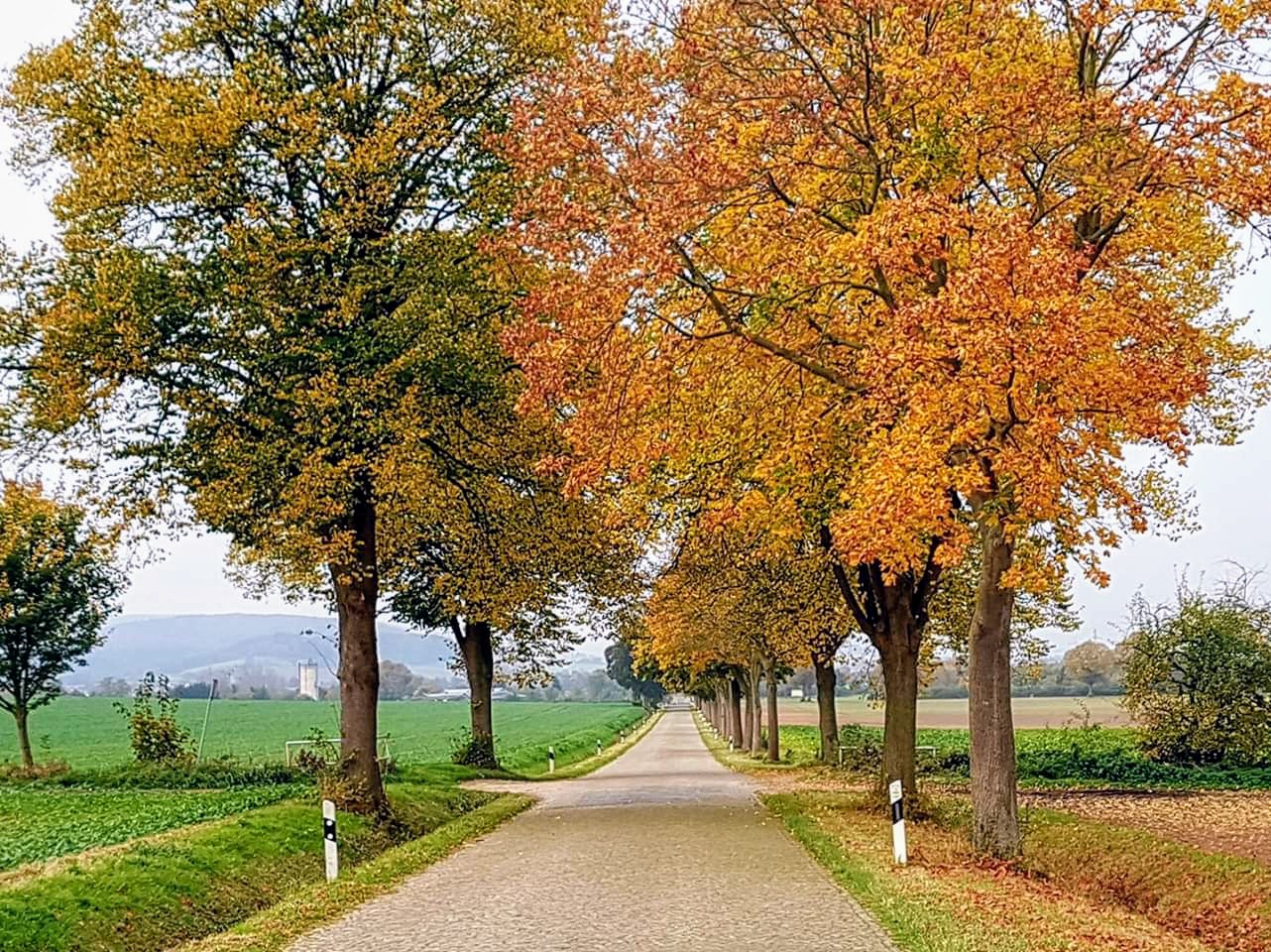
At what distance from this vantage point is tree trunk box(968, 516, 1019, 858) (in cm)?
1589

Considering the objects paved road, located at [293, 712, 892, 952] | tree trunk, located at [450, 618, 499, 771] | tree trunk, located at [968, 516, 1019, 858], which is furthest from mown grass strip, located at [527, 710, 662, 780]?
tree trunk, located at [968, 516, 1019, 858]

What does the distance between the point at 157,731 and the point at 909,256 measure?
2846cm

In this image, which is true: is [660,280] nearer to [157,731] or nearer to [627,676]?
[157,731]

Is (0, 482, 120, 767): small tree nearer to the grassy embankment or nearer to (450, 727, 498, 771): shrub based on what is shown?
(450, 727, 498, 771): shrub

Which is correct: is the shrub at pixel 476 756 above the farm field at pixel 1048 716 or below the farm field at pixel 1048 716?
above

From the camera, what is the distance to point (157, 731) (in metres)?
34.8

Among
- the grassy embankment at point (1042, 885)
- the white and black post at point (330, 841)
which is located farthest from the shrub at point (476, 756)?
the white and black post at point (330, 841)


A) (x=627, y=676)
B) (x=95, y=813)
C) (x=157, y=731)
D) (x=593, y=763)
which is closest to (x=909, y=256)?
(x=95, y=813)

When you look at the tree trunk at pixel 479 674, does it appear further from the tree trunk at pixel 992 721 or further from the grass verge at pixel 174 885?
the tree trunk at pixel 992 721

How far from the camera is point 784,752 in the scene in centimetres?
5631

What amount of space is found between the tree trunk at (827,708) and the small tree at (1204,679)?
9546 mm

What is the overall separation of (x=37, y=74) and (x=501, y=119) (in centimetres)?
693

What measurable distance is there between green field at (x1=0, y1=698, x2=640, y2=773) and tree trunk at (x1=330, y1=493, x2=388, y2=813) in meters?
14.7

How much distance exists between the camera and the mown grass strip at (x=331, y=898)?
11.2 m
